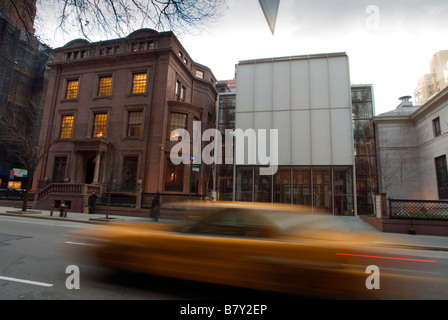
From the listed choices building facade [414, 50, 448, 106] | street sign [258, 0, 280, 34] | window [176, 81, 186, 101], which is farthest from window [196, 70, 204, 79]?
building facade [414, 50, 448, 106]

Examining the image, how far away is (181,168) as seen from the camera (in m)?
23.1

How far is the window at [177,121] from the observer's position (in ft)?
76.9

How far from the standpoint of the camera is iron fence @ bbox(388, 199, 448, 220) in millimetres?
13191

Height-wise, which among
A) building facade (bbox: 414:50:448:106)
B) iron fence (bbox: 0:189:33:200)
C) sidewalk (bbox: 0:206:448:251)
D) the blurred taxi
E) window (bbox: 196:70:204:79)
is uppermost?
building facade (bbox: 414:50:448:106)

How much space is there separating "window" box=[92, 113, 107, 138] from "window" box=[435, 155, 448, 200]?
31565mm

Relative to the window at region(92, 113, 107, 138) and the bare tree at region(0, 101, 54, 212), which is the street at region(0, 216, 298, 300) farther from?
the window at region(92, 113, 107, 138)

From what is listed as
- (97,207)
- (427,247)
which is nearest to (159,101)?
(97,207)

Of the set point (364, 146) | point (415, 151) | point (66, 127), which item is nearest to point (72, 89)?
point (66, 127)

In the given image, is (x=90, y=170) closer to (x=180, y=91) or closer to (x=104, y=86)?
(x=104, y=86)

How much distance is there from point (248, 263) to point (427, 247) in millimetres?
9820

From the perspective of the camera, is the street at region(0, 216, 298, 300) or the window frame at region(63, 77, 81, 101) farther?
the window frame at region(63, 77, 81, 101)

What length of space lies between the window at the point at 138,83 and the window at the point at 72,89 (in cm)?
690
